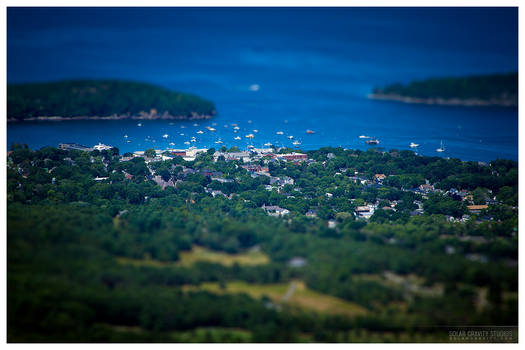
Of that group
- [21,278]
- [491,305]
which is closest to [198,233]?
[21,278]

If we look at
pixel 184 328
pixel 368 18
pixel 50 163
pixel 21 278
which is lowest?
pixel 184 328

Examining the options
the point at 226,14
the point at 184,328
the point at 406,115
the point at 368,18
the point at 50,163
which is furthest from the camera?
the point at 226,14

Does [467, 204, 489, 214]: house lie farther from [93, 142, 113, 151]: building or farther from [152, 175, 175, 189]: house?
A: [93, 142, 113, 151]: building

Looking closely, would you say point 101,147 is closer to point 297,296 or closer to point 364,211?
point 364,211

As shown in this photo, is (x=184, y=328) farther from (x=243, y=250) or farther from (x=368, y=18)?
(x=368, y=18)

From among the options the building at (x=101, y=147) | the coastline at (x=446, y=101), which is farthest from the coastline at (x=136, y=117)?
the coastline at (x=446, y=101)

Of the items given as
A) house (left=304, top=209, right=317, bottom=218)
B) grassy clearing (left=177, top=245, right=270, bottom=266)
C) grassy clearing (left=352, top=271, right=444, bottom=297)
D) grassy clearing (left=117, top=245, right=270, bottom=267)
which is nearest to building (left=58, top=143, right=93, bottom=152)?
house (left=304, top=209, right=317, bottom=218)
